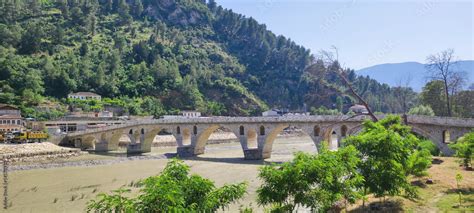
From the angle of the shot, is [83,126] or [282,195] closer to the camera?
[282,195]

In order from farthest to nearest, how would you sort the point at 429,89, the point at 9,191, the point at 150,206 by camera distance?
the point at 429,89 → the point at 9,191 → the point at 150,206

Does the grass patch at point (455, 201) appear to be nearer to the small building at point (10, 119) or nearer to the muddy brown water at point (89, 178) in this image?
the muddy brown water at point (89, 178)

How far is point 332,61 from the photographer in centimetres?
2177

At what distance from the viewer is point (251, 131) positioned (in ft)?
164

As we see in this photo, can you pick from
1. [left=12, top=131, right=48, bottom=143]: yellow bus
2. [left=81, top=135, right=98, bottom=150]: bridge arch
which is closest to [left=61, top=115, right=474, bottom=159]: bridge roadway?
[left=81, top=135, right=98, bottom=150]: bridge arch

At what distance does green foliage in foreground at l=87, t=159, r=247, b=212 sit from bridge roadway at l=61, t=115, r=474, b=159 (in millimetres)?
19766

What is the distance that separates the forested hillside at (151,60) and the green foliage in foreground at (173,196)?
51921 mm

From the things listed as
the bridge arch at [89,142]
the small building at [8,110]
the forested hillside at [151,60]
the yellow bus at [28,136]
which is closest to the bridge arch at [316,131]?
the forested hillside at [151,60]

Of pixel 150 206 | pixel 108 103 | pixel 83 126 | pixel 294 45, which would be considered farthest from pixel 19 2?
pixel 150 206

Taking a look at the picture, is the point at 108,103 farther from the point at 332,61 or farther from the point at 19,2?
the point at 332,61

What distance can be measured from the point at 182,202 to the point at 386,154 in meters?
10.3

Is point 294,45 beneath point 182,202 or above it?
above

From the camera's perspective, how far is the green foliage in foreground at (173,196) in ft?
27.6

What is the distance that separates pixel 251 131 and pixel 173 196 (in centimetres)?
4158
